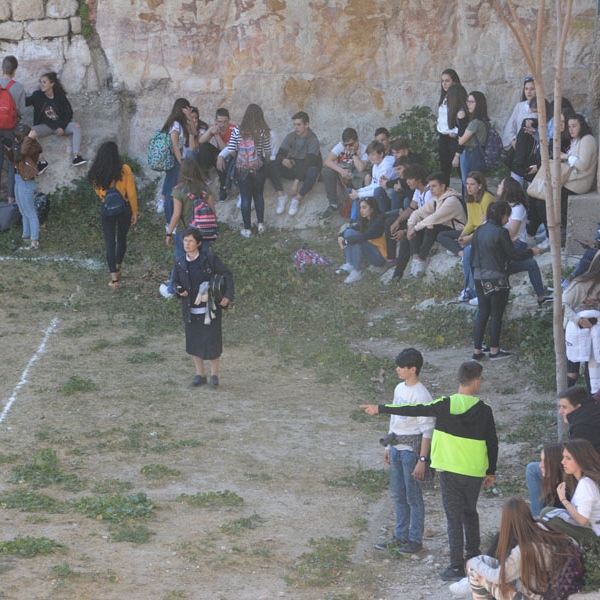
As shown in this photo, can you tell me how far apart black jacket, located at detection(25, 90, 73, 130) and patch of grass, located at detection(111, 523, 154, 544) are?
1065 cm

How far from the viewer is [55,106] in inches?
664

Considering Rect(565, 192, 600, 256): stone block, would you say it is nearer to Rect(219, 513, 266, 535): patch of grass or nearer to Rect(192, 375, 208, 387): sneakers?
Rect(192, 375, 208, 387): sneakers

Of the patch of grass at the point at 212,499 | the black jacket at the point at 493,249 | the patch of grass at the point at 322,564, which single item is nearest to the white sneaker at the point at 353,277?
the black jacket at the point at 493,249

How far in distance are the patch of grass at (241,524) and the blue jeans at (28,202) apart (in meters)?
8.87

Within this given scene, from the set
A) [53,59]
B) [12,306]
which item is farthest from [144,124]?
[12,306]

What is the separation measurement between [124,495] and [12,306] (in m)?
5.91

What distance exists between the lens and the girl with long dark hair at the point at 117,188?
13.4 metres

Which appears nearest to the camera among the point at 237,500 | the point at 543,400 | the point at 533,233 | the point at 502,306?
the point at 237,500

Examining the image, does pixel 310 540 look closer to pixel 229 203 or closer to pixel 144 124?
pixel 229 203

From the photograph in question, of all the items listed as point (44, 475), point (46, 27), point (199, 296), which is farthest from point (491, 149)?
point (44, 475)

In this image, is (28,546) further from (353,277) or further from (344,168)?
(344,168)

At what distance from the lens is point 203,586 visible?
6824 millimetres

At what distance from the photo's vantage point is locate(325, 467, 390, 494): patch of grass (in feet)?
27.8

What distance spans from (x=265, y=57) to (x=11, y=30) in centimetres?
423
